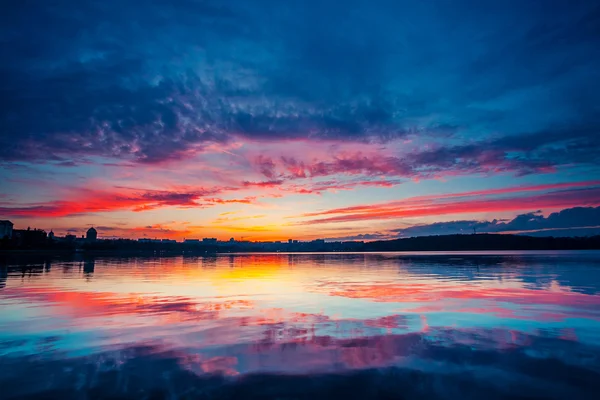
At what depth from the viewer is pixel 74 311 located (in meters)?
18.5

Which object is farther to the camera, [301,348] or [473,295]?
[473,295]

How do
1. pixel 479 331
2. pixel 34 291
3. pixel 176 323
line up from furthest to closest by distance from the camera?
pixel 34 291
pixel 176 323
pixel 479 331

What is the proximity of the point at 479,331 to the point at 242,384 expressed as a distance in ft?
32.9

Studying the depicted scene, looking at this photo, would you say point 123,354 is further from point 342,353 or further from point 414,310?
point 414,310

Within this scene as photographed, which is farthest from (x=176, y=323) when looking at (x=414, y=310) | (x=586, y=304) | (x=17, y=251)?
(x=17, y=251)

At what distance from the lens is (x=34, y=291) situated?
2608 cm

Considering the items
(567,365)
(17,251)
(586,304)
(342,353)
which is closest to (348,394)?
(342,353)

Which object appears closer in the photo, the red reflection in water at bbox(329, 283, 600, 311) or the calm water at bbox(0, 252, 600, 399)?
the calm water at bbox(0, 252, 600, 399)

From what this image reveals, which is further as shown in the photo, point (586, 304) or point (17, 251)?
point (17, 251)

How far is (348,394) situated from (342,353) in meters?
3.21

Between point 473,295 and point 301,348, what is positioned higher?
point 301,348

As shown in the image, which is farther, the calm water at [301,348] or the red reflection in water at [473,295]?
the red reflection in water at [473,295]

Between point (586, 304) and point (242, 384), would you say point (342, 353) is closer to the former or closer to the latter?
point (242, 384)

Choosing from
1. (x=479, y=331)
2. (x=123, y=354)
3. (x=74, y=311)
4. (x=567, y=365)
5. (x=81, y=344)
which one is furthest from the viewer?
(x=74, y=311)
